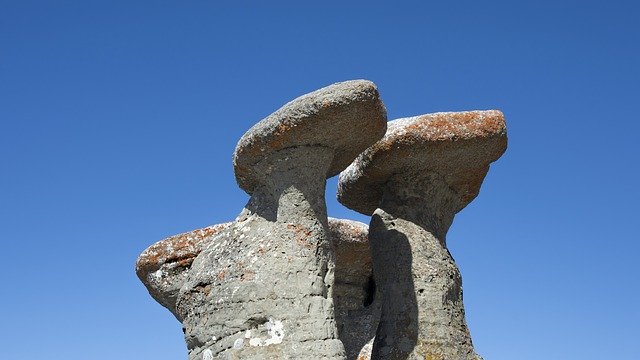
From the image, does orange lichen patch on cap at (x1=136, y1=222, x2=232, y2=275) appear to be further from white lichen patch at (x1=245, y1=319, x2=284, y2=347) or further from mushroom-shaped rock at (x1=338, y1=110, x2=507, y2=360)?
mushroom-shaped rock at (x1=338, y1=110, x2=507, y2=360)

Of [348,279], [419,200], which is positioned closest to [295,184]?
[419,200]

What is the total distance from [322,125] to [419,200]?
2150 millimetres

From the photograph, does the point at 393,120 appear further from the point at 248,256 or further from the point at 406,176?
the point at 248,256

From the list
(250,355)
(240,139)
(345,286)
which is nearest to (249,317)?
(250,355)

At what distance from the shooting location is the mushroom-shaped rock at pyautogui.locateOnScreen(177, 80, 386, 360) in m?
8.06

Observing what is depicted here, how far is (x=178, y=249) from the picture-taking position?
9.48 m

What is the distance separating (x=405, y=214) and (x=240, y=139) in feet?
7.01

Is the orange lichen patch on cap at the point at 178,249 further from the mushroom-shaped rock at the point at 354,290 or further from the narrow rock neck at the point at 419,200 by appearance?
the mushroom-shaped rock at the point at 354,290

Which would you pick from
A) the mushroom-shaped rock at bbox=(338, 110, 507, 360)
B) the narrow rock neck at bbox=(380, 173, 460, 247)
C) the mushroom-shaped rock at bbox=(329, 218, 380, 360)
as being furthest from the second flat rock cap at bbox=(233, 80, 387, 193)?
the mushroom-shaped rock at bbox=(329, 218, 380, 360)

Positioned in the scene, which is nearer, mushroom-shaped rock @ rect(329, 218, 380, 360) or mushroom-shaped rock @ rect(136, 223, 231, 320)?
mushroom-shaped rock @ rect(136, 223, 231, 320)

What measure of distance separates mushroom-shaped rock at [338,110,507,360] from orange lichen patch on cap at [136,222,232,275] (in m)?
1.79

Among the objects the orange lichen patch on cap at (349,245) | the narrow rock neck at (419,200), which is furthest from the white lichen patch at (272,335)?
the orange lichen patch on cap at (349,245)

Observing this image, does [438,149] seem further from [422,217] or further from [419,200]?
[422,217]

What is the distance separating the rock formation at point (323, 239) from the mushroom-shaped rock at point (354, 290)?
3.88 feet
